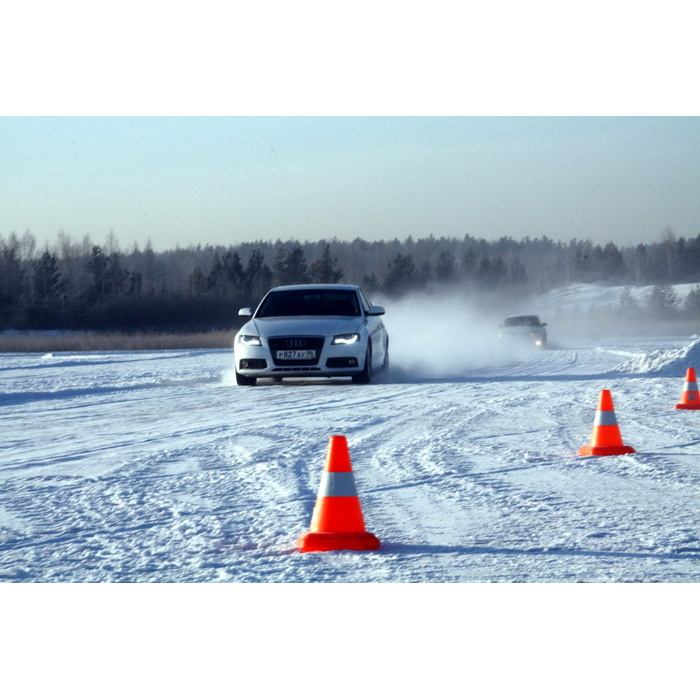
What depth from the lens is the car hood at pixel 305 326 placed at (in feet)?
51.1

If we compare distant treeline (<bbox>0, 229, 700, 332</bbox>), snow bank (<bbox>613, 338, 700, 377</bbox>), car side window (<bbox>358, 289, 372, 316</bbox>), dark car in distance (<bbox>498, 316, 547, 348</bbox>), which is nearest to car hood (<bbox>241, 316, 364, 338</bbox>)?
car side window (<bbox>358, 289, 372, 316</bbox>)

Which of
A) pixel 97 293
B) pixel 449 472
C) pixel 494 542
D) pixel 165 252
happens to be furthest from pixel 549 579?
pixel 165 252

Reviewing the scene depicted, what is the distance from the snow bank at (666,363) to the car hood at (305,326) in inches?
248

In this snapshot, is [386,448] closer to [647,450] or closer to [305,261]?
[647,450]

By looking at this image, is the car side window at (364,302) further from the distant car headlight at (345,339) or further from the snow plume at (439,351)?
the snow plume at (439,351)

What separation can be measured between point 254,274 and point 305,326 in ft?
330

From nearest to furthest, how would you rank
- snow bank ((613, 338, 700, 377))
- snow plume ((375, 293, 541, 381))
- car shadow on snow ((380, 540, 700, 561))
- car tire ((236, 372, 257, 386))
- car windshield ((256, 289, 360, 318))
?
car shadow on snow ((380, 540, 700, 561)), car tire ((236, 372, 257, 386)), car windshield ((256, 289, 360, 318)), snow bank ((613, 338, 700, 377)), snow plume ((375, 293, 541, 381))

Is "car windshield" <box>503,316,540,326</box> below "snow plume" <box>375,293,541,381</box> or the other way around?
the other way around

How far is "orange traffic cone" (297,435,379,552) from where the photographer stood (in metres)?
5.38

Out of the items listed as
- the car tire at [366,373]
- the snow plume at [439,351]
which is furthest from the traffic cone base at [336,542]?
the snow plume at [439,351]

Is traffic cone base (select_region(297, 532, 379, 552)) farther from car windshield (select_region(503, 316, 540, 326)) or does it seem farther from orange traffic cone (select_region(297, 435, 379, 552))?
car windshield (select_region(503, 316, 540, 326))

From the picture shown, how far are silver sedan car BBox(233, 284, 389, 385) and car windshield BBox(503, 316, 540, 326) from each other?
19.0 metres

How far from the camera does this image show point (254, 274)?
379ft

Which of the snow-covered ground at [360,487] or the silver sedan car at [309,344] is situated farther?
the silver sedan car at [309,344]
